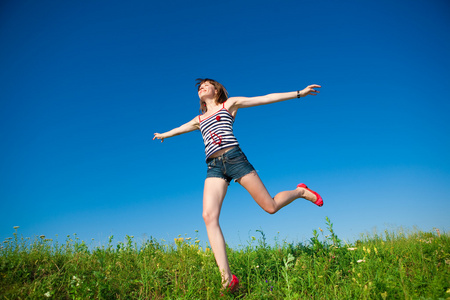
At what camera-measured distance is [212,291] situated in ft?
11.8

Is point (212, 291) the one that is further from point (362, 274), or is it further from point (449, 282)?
point (449, 282)

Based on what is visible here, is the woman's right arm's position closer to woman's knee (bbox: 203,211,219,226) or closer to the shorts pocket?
the shorts pocket

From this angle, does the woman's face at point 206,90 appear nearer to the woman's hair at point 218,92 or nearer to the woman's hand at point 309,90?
the woman's hair at point 218,92

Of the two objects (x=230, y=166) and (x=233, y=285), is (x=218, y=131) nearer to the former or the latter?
(x=230, y=166)

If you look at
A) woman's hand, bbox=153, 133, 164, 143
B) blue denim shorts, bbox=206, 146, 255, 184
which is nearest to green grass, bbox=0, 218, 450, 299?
blue denim shorts, bbox=206, 146, 255, 184

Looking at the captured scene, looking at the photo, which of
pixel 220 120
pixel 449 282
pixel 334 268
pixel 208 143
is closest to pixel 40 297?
pixel 208 143

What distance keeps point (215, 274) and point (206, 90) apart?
111 inches

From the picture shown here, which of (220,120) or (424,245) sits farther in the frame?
(424,245)

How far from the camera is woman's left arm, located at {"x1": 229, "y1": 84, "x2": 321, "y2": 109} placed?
4.69 metres

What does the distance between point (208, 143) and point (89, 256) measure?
256cm

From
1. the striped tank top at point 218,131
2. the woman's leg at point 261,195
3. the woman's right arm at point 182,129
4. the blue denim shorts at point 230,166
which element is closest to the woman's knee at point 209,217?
the blue denim shorts at point 230,166

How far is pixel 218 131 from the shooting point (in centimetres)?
444

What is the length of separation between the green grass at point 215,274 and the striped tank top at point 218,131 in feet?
5.56

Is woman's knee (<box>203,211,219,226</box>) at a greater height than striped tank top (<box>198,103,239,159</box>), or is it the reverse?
striped tank top (<box>198,103,239,159</box>)
